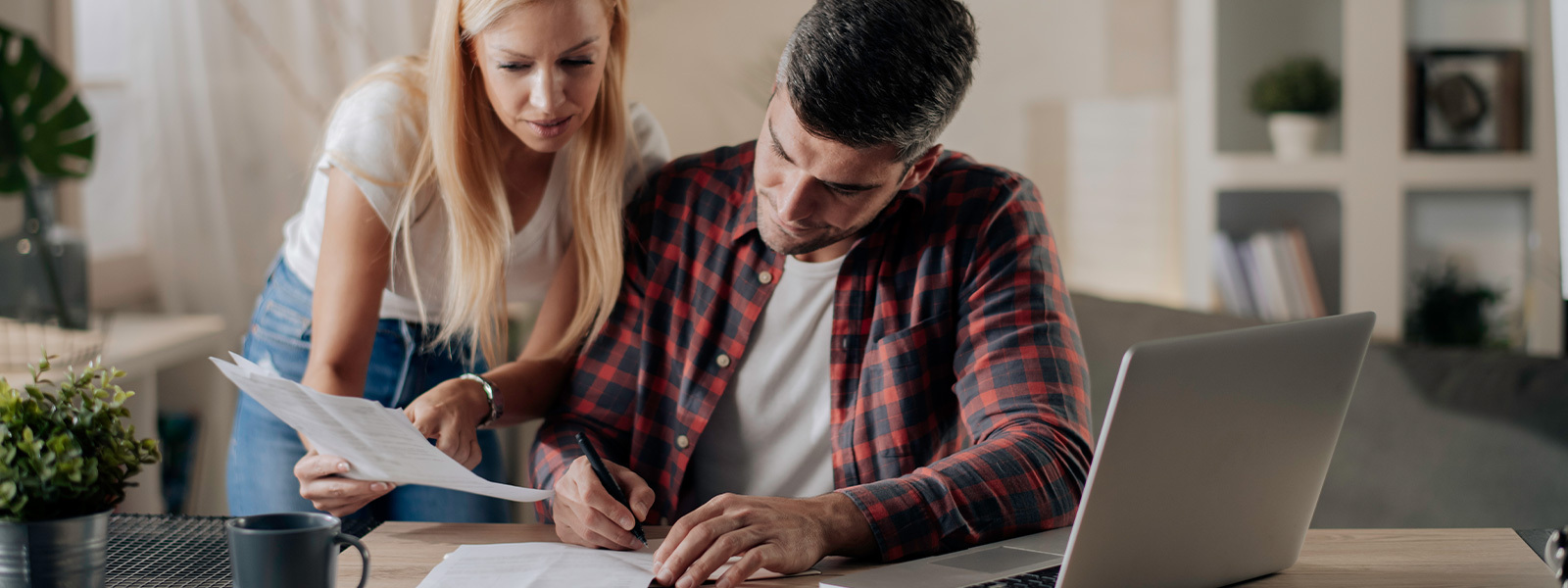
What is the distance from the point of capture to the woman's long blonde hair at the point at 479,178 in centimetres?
124

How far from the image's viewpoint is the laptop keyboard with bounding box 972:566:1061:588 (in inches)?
35.2

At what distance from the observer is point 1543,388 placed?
1.51 m

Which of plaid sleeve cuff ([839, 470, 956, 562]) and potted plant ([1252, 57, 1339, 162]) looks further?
potted plant ([1252, 57, 1339, 162])

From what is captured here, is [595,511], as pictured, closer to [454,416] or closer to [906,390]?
[454,416]

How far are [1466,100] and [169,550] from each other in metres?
2.51

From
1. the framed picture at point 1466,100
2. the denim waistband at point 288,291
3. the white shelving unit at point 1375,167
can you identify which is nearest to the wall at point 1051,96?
the white shelving unit at point 1375,167

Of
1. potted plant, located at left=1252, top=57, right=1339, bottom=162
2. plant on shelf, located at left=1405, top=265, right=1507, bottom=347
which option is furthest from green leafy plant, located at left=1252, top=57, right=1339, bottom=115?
plant on shelf, located at left=1405, top=265, right=1507, bottom=347

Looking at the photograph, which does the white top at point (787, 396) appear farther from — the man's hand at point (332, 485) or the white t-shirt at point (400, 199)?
the man's hand at point (332, 485)

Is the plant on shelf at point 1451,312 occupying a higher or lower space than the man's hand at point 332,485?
lower

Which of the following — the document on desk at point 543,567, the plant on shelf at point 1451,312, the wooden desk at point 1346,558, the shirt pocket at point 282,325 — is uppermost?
the shirt pocket at point 282,325

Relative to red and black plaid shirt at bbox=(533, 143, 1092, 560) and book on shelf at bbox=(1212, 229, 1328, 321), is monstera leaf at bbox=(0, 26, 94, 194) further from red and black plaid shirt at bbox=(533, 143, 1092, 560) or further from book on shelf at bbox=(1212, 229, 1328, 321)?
book on shelf at bbox=(1212, 229, 1328, 321)

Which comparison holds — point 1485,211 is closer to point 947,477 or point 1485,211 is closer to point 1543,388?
point 1543,388

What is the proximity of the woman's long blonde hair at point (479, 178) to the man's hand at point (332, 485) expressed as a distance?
25 cm

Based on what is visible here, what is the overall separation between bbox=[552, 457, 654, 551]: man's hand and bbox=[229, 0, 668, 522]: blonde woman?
0.18 metres
